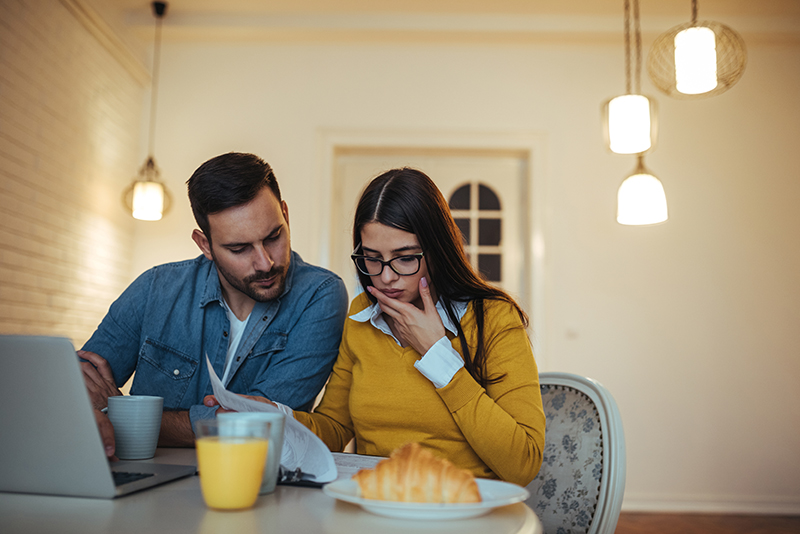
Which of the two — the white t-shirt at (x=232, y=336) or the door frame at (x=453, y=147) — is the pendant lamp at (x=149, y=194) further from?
the white t-shirt at (x=232, y=336)

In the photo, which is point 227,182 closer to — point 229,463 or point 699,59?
point 229,463

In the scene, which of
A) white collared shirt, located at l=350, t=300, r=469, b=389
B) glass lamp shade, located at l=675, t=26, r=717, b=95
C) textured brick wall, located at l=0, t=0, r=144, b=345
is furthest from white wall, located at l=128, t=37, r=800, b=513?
white collared shirt, located at l=350, t=300, r=469, b=389

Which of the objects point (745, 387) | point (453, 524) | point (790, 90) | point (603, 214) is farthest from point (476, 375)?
point (790, 90)

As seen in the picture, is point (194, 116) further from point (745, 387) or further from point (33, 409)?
point (745, 387)

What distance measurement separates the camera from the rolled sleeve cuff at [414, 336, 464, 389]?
3.55 ft

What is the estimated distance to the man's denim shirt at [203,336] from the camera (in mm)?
1430

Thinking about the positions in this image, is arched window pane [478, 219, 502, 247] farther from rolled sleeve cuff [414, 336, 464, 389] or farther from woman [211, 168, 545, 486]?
rolled sleeve cuff [414, 336, 464, 389]

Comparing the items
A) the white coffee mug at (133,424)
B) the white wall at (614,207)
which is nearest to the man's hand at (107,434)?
the white coffee mug at (133,424)

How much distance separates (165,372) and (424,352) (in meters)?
0.69

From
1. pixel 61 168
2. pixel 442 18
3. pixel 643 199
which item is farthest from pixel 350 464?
pixel 442 18

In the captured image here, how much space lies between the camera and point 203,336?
1.49 metres

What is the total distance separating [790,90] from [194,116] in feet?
12.0

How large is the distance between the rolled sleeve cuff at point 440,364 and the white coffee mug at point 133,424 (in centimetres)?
46

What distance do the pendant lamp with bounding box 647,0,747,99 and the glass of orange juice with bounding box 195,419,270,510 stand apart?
2.09 m
